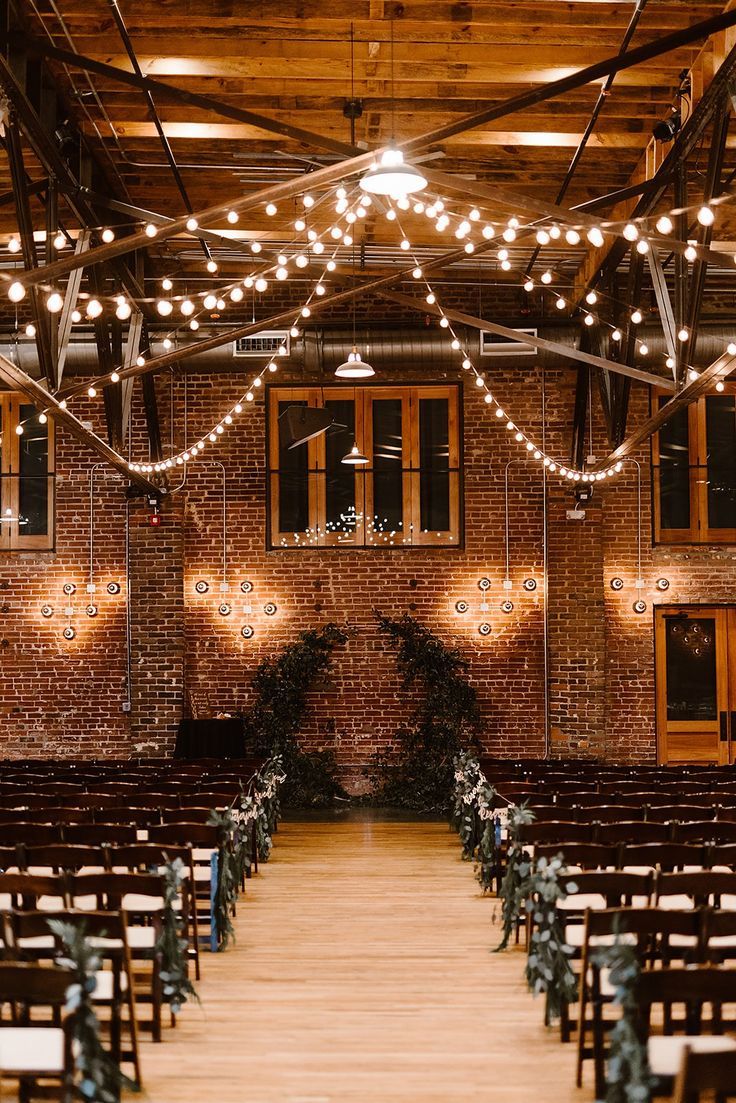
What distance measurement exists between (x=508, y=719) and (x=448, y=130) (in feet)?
30.7

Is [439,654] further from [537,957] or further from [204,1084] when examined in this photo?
[204,1084]

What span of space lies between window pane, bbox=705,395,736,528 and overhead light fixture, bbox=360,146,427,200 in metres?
9.76

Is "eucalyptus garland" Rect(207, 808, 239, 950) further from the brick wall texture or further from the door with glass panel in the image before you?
the door with glass panel

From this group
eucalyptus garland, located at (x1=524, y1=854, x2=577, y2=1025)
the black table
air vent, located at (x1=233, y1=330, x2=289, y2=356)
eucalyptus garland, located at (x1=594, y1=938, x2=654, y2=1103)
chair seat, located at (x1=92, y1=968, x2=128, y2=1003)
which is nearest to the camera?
eucalyptus garland, located at (x1=594, y1=938, x2=654, y2=1103)

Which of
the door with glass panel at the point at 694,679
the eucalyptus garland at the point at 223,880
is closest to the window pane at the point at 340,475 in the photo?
the door with glass panel at the point at 694,679

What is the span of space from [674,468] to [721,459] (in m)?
0.63

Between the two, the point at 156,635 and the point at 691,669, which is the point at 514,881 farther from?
the point at 691,669

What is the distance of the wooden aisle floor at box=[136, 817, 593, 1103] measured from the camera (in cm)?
471

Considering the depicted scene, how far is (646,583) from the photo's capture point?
14469mm

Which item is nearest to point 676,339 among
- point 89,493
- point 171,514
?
point 171,514

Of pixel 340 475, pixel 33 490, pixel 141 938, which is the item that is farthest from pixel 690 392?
pixel 33 490

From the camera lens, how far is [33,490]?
1477 cm

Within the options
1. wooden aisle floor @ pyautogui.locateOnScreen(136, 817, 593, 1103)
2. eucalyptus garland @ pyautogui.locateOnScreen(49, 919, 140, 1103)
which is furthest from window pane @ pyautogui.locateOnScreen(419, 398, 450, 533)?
eucalyptus garland @ pyautogui.locateOnScreen(49, 919, 140, 1103)

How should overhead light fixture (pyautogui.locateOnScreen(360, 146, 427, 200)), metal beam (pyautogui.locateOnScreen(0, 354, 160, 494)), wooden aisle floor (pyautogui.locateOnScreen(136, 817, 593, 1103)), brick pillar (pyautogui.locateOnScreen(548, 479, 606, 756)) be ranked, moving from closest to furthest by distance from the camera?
wooden aisle floor (pyautogui.locateOnScreen(136, 817, 593, 1103)) → overhead light fixture (pyautogui.locateOnScreen(360, 146, 427, 200)) → metal beam (pyautogui.locateOnScreen(0, 354, 160, 494)) → brick pillar (pyautogui.locateOnScreen(548, 479, 606, 756))
